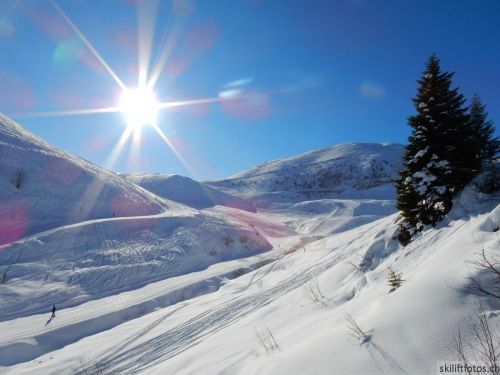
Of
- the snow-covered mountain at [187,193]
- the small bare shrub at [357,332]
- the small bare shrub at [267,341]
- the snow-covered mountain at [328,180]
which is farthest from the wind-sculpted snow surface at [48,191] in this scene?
the snow-covered mountain at [328,180]

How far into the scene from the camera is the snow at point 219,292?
178 inches

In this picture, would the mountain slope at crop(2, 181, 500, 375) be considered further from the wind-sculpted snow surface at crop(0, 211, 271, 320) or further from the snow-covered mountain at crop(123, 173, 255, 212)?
the snow-covered mountain at crop(123, 173, 255, 212)

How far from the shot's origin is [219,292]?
18719mm

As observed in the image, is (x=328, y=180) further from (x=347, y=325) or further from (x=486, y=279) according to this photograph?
(x=486, y=279)

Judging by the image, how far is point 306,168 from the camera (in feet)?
395

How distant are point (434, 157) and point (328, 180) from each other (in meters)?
91.6

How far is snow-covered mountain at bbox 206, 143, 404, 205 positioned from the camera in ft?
258

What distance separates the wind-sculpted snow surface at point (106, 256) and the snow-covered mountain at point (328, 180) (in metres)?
41.6

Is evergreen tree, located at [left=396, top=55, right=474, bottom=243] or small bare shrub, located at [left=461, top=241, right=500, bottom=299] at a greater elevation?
evergreen tree, located at [left=396, top=55, right=474, bottom=243]

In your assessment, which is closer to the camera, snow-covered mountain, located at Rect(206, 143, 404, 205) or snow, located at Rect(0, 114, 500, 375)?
snow, located at Rect(0, 114, 500, 375)

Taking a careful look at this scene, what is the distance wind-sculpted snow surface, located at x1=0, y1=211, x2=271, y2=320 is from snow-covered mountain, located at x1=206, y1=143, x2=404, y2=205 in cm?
4159

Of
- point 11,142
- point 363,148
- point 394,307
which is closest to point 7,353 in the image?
point 394,307

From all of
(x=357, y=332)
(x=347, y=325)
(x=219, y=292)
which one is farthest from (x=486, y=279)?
(x=219, y=292)

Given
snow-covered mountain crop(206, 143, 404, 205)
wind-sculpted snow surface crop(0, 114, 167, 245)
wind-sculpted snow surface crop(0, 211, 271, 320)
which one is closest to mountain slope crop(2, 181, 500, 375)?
wind-sculpted snow surface crop(0, 211, 271, 320)
